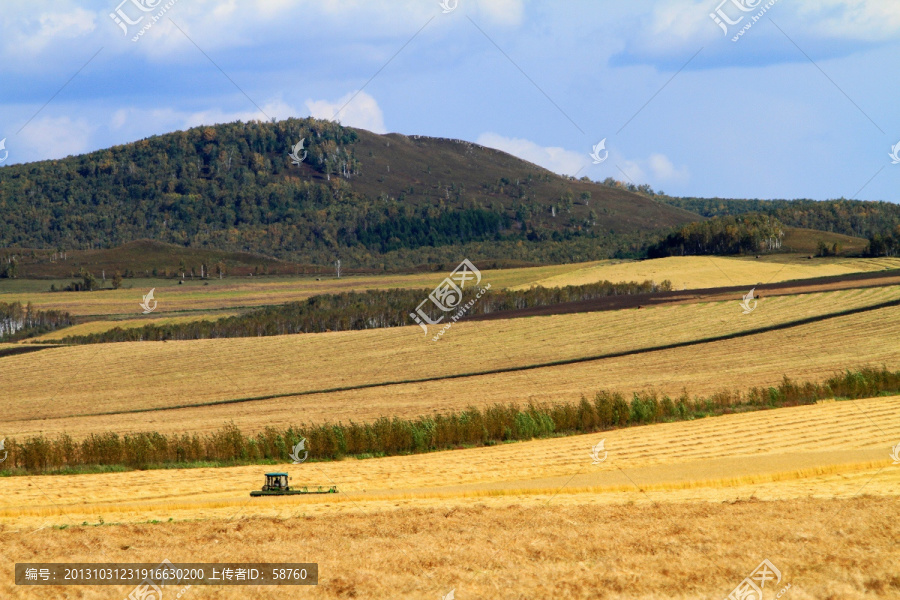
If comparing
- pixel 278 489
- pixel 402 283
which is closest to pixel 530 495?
pixel 278 489

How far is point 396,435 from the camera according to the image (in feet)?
89.7

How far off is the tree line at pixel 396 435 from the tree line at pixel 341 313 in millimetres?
45830

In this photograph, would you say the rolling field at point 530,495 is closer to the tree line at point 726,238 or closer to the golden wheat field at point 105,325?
the golden wheat field at point 105,325

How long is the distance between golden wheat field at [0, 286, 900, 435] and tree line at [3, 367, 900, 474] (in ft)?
13.1

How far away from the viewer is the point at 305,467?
977 inches

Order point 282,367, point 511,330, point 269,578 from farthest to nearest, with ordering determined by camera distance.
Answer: point 511,330 → point 282,367 → point 269,578

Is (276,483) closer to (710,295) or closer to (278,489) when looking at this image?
(278,489)

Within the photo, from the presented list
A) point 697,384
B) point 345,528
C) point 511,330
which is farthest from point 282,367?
point 345,528

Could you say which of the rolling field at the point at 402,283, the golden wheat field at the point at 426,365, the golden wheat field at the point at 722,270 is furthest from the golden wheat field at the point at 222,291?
A: the golden wheat field at the point at 426,365

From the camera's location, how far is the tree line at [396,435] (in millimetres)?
25766

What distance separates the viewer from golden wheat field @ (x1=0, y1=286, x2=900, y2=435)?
38312mm

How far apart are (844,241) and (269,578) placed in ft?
413

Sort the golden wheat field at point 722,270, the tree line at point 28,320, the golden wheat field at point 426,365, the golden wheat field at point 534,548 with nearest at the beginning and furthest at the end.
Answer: the golden wheat field at point 534,548 → the golden wheat field at point 426,365 → the tree line at point 28,320 → the golden wheat field at point 722,270

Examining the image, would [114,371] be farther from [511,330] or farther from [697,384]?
[697,384]
